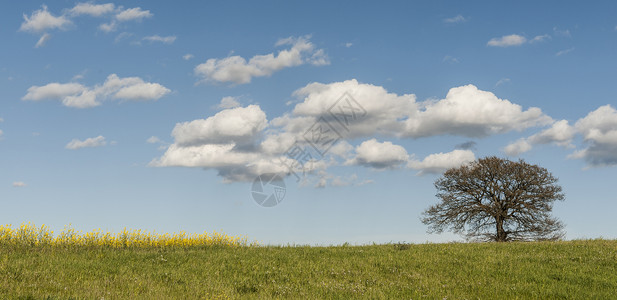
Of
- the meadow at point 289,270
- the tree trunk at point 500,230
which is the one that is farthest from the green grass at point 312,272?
the tree trunk at point 500,230

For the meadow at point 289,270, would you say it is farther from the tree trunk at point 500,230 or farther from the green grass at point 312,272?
the tree trunk at point 500,230

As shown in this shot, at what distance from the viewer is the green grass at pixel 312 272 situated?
13.9 m

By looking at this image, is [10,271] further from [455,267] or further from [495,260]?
[495,260]

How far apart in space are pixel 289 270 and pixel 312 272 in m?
0.82

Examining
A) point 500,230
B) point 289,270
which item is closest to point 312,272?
point 289,270

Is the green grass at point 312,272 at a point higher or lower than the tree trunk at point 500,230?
lower

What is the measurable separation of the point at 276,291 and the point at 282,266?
3541mm

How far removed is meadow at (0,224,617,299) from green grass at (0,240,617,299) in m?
0.04

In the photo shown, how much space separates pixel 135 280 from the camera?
14.9 meters

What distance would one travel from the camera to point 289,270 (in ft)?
55.9

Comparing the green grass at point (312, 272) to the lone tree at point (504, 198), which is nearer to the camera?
the green grass at point (312, 272)

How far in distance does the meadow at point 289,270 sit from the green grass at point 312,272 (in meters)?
0.04

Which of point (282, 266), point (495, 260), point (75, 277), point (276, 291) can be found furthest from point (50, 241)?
point (495, 260)

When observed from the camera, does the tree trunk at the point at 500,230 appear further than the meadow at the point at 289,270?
Yes
